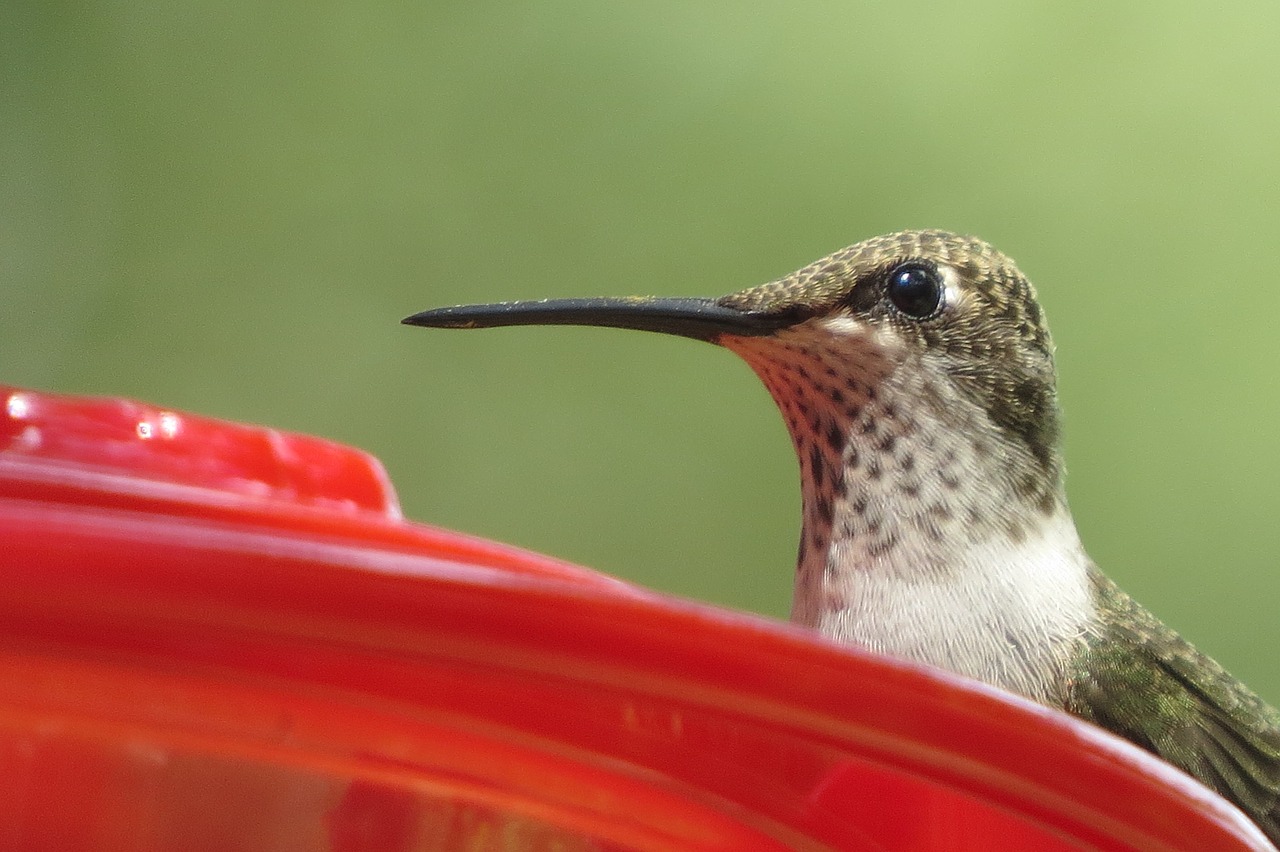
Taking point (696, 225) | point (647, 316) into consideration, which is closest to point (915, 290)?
point (647, 316)

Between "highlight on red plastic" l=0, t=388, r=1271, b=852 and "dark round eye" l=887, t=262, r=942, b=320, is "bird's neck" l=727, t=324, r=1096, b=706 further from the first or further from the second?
"highlight on red plastic" l=0, t=388, r=1271, b=852

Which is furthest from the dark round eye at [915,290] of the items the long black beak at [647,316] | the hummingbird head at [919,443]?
the long black beak at [647,316]

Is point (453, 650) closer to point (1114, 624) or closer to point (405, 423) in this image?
point (1114, 624)

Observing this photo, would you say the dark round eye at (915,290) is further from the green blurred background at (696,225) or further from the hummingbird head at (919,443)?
the green blurred background at (696,225)

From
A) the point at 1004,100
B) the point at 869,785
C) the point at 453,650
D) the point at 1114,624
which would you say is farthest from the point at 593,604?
the point at 1004,100

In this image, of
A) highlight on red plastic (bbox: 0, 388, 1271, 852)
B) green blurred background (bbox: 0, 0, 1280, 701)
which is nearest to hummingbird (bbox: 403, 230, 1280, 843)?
highlight on red plastic (bbox: 0, 388, 1271, 852)

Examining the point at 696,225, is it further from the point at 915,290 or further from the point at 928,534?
the point at 928,534
